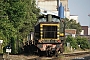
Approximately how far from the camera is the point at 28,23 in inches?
1452

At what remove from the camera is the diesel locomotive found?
71.8ft

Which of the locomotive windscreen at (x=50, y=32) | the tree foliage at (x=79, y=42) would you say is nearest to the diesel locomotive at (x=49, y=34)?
the locomotive windscreen at (x=50, y=32)

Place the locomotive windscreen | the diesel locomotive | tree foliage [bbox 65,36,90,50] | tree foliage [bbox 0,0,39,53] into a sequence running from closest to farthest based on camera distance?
the diesel locomotive, the locomotive windscreen, tree foliage [bbox 0,0,39,53], tree foliage [bbox 65,36,90,50]

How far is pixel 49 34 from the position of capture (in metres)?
22.3

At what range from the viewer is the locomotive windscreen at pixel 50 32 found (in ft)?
72.6

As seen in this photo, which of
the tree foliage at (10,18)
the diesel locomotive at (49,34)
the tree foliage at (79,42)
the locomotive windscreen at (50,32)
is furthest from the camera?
the tree foliage at (79,42)

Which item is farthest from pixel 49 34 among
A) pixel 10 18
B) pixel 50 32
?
pixel 10 18

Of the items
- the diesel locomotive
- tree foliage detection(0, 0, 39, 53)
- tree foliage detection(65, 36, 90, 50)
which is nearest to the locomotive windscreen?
the diesel locomotive

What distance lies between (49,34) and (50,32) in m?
0.19

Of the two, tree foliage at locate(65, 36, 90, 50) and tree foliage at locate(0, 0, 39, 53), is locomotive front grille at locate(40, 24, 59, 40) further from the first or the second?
tree foliage at locate(65, 36, 90, 50)

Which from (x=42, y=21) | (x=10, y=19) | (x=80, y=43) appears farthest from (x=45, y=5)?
(x=42, y=21)

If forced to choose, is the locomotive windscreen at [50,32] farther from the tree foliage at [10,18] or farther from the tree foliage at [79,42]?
the tree foliage at [79,42]

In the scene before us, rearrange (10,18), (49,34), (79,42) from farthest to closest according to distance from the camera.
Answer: (79,42) → (10,18) → (49,34)

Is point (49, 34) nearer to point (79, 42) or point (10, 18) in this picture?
point (10, 18)
